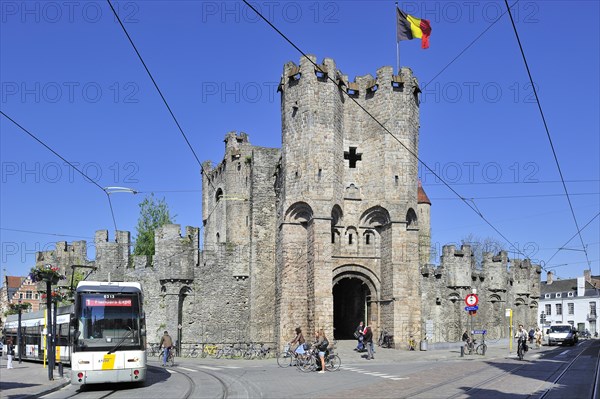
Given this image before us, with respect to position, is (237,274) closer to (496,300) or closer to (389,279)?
(389,279)

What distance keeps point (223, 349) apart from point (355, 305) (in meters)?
8.80

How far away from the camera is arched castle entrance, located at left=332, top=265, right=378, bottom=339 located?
111ft

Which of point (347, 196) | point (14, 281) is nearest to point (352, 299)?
point (347, 196)

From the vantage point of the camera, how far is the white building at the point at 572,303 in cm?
8012

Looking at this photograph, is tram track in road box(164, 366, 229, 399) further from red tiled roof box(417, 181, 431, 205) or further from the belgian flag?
red tiled roof box(417, 181, 431, 205)

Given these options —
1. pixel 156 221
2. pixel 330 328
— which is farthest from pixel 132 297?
pixel 156 221

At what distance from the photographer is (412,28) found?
3042 centimetres

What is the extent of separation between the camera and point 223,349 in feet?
105

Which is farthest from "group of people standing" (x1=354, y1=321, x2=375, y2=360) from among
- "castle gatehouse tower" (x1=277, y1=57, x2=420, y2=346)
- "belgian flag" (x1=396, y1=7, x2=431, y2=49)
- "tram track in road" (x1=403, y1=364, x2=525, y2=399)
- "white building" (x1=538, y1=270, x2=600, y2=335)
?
"white building" (x1=538, y1=270, x2=600, y2=335)

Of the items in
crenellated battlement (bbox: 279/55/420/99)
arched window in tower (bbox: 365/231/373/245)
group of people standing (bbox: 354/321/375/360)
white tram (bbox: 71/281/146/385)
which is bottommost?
group of people standing (bbox: 354/321/375/360)

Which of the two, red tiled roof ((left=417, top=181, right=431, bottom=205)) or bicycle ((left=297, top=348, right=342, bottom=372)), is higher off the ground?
red tiled roof ((left=417, top=181, right=431, bottom=205))

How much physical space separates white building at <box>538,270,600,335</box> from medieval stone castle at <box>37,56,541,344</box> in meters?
51.9

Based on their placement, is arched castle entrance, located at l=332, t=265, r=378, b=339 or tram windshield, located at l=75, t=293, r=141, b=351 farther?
arched castle entrance, located at l=332, t=265, r=378, b=339

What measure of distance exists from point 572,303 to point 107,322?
3046 inches
